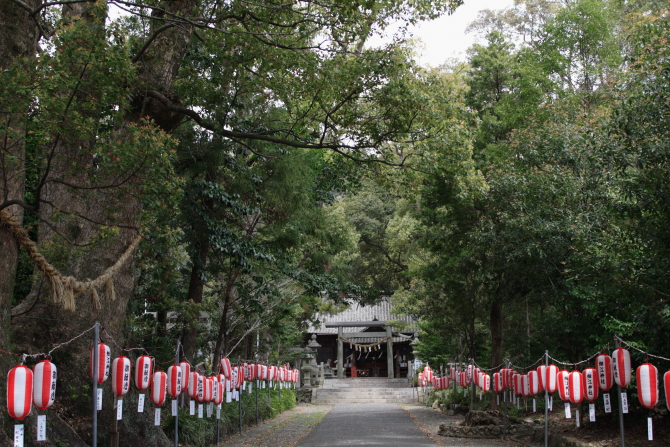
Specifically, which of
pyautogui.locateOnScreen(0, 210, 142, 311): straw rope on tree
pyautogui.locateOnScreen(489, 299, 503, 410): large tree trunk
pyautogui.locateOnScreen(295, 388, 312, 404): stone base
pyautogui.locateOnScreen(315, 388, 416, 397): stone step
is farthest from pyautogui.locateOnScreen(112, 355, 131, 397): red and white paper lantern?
pyautogui.locateOnScreen(315, 388, 416, 397): stone step

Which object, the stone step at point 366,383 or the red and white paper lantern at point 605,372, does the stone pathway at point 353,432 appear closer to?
the red and white paper lantern at point 605,372

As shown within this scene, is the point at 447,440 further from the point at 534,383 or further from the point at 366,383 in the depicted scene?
the point at 366,383

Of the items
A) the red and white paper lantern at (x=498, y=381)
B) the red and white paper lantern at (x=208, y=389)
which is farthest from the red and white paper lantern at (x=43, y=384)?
the red and white paper lantern at (x=498, y=381)

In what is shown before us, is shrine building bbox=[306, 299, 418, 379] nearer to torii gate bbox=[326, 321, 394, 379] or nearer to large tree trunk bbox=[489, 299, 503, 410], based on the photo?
torii gate bbox=[326, 321, 394, 379]

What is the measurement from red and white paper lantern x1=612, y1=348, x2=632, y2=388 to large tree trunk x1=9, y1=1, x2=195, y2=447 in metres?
6.93

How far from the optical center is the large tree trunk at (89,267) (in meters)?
7.92

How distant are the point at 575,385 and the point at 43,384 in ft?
25.6

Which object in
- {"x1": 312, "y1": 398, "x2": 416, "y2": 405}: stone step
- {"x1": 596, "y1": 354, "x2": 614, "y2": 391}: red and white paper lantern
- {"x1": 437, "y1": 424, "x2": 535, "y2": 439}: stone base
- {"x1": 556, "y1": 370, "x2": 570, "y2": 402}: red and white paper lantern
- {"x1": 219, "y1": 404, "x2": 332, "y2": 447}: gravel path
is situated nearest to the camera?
{"x1": 596, "y1": 354, "x2": 614, "y2": 391}: red and white paper lantern

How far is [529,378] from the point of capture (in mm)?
11281

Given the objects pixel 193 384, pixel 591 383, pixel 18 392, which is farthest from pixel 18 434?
pixel 591 383

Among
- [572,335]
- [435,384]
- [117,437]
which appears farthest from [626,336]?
[435,384]

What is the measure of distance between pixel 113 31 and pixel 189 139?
5.30m

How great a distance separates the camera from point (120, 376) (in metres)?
7.59

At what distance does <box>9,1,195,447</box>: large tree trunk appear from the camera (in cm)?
792
